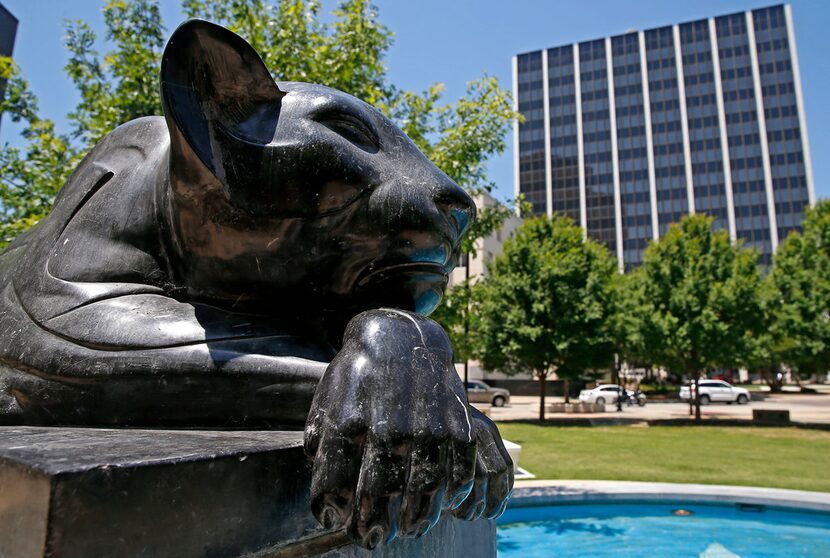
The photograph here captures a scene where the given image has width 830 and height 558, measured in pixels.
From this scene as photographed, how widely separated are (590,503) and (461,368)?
3696 cm

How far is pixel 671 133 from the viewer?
84625mm

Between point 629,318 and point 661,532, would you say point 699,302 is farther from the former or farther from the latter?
point 661,532

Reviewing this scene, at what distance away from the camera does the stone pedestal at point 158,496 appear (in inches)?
35.4

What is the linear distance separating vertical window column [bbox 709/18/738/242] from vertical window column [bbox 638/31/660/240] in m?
9.44

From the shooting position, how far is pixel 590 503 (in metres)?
7.96

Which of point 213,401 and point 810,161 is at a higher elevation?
point 810,161

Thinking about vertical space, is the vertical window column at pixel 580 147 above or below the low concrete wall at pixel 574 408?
above

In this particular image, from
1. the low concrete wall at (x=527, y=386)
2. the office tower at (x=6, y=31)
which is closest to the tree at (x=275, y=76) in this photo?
the office tower at (x=6, y=31)

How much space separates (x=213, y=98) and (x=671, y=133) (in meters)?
94.6

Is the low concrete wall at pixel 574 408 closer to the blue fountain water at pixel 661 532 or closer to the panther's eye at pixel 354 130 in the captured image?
the blue fountain water at pixel 661 532

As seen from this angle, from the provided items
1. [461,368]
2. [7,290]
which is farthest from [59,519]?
[461,368]

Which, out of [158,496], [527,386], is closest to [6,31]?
[158,496]

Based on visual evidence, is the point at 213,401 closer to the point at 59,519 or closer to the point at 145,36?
the point at 59,519

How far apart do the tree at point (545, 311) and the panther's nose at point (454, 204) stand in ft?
67.2
